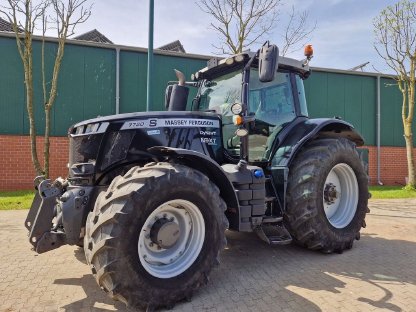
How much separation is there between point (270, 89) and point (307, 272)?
93.1 inches

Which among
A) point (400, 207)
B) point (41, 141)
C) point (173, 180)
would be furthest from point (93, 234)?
point (41, 141)

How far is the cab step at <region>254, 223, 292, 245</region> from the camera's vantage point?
413 cm

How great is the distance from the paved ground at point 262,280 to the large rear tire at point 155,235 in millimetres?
280

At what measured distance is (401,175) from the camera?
49.9 ft

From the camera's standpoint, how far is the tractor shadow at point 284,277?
3195 mm

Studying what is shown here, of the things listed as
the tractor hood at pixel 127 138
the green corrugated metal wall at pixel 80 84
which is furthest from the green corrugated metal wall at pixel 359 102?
the tractor hood at pixel 127 138

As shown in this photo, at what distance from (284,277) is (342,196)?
1.90m

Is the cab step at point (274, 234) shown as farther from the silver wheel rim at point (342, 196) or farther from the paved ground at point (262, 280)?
the silver wheel rim at point (342, 196)

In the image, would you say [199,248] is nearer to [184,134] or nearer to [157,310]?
[157,310]

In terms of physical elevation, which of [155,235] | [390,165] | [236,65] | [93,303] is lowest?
[93,303]

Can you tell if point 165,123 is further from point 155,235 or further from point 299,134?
point 299,134

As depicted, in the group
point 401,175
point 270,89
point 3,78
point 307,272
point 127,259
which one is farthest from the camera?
point 401,175

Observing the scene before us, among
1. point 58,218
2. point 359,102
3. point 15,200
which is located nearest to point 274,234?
point 58,218

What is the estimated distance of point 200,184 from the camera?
3.31m
